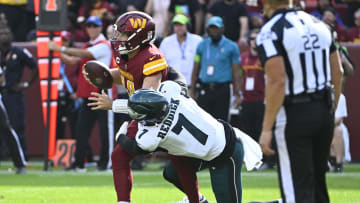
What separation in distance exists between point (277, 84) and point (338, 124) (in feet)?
27.7

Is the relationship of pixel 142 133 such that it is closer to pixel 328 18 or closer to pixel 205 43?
pixel 205 43

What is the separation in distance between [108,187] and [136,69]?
Answer: 3.98m

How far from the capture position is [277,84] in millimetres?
5027

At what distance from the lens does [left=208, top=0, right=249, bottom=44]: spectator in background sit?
49.8 feet

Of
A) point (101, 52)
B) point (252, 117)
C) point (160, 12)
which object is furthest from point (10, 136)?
point (160, 12)

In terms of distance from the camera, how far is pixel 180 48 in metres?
13.2

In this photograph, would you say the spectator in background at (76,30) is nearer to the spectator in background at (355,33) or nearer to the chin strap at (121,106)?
the spectator in background at (355,33)

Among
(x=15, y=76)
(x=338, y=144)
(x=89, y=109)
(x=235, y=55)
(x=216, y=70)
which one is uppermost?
(x=235, y=55)

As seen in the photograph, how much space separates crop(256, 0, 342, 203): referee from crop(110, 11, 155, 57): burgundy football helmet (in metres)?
1.52

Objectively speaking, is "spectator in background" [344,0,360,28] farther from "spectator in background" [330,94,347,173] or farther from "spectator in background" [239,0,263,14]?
"spectator in background" [330,94,347,173]

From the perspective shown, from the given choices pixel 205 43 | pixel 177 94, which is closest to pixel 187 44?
pixel 205 43

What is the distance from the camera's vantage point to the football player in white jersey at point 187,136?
5.68 m

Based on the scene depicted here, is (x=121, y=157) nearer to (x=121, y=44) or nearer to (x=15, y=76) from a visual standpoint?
(x=121, y=44)

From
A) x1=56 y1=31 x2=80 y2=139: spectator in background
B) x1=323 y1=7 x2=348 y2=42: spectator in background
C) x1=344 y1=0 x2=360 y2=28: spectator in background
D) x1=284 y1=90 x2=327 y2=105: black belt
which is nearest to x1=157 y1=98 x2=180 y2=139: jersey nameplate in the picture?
x1=284 y1=90 x2=327 y2=105: black belt
